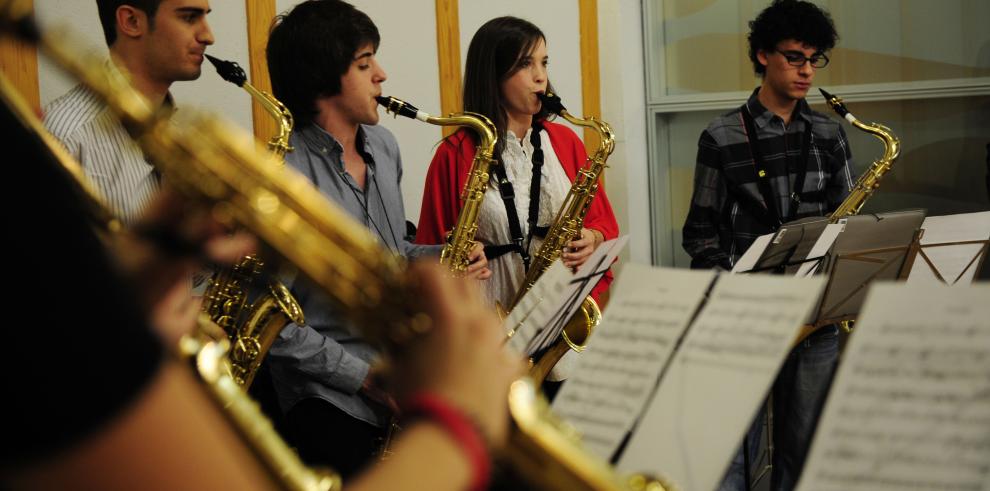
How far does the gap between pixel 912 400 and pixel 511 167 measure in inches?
94.4

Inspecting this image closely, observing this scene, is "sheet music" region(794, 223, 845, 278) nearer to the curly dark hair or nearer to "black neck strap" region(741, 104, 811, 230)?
"black neck strap" region(741, 104, 811, 230)

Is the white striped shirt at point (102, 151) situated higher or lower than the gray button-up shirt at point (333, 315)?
higher

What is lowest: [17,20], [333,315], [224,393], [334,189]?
[333,315]

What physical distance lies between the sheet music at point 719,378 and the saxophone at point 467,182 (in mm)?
1771

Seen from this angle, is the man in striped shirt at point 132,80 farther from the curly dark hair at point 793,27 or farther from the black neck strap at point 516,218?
the curly dark hair at point 793,27

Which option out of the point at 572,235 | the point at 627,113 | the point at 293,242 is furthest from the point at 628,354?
the point at 627,113

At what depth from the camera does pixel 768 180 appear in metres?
3.62

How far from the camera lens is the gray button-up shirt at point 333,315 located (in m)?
2.56

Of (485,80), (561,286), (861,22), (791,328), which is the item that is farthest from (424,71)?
(791,328)

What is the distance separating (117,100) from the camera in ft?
3.08

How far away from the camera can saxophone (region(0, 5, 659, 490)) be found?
2.81ft

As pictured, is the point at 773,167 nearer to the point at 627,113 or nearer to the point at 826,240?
the point at 826,240

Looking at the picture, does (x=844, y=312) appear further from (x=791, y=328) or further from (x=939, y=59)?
(x=939, y=59)

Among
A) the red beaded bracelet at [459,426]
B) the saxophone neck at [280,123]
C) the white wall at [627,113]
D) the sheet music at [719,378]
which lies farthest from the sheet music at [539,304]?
the white wall at [627,113]
